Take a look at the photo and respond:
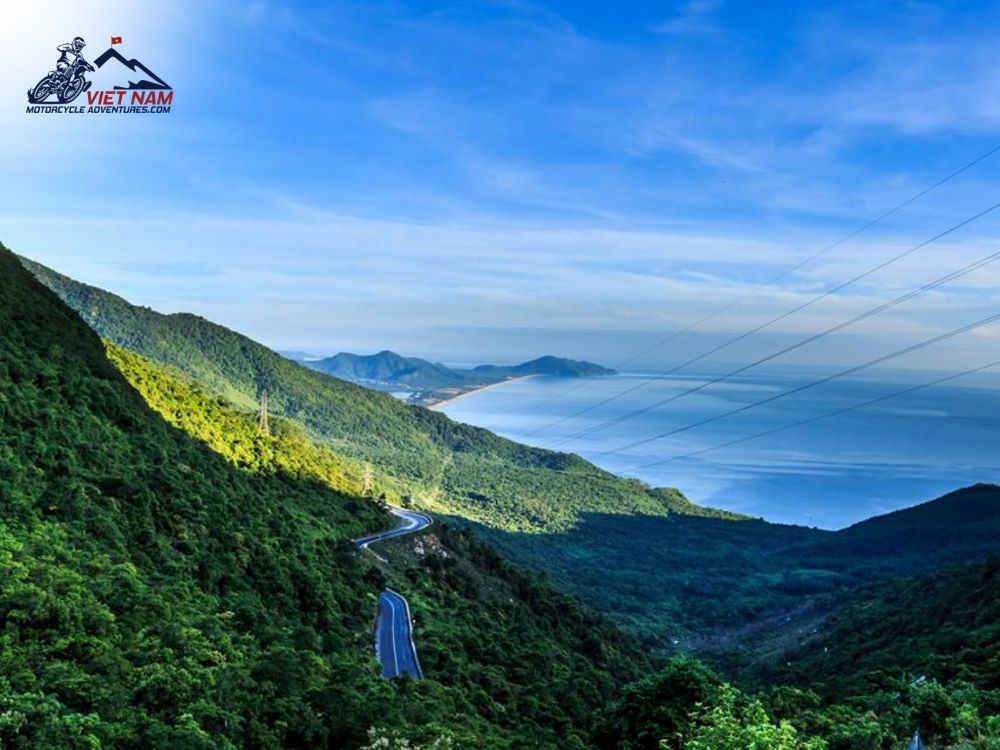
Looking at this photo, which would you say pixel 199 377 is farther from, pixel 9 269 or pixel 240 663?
pixel 240 663

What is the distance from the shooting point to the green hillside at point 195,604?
42.2 feet

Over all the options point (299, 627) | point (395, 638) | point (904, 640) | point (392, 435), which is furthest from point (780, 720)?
point (392, 435)

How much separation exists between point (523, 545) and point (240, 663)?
8339 cm

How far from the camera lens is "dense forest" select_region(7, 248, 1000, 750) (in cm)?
1313

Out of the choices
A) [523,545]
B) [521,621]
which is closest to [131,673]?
[521,621]

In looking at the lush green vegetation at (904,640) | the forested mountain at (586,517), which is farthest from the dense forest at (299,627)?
the forested mountain at (586,517)

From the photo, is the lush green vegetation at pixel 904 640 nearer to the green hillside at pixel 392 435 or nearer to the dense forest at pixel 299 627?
the dense forest at pixel 299 627

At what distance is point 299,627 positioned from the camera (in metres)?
21.6

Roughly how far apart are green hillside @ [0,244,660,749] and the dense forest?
0.07 m

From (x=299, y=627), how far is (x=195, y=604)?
3.96 metres

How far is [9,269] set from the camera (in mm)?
35812

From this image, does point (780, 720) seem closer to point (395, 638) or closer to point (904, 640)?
point (395, 638)

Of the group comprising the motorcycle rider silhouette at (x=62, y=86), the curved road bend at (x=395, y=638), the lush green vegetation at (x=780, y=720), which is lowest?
the curved road bend at (x=395, y=638)

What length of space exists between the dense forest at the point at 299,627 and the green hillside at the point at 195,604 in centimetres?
7
